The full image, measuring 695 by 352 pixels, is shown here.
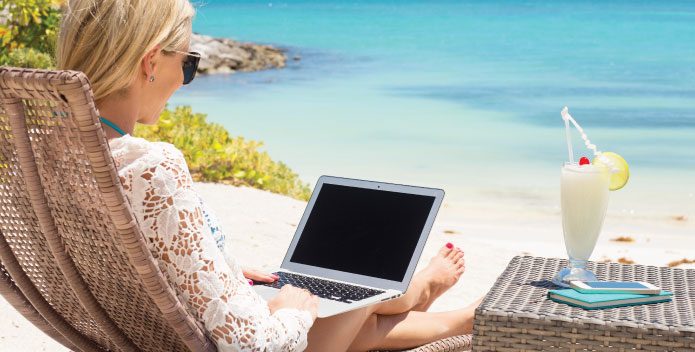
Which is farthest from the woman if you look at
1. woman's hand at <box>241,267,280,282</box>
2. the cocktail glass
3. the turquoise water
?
the turquoise water

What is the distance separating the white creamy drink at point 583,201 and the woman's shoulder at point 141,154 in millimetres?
945

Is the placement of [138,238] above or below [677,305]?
above

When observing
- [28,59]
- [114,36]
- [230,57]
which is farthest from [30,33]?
[230,57]

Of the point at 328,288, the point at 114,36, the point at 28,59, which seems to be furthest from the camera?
the point at 28,59

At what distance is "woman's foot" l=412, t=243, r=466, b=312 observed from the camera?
279 centimetres

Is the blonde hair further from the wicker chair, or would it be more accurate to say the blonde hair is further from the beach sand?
the beach sand

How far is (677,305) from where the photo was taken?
1.94 meters

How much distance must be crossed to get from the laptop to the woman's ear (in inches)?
28.7

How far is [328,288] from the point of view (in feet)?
7.56

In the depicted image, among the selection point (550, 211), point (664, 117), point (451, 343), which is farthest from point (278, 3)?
point (451, 343)

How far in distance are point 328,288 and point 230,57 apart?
788 inches

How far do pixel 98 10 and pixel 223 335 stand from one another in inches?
26.0

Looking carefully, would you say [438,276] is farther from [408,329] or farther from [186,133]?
[186,133]

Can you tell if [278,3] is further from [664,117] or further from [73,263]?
[73,263]
